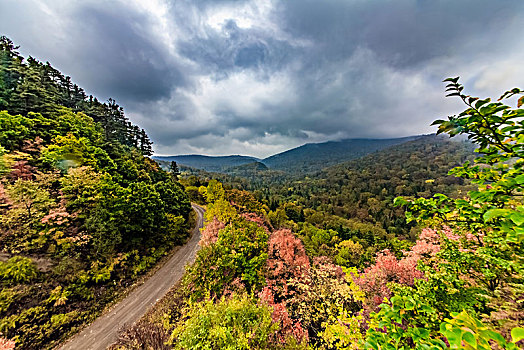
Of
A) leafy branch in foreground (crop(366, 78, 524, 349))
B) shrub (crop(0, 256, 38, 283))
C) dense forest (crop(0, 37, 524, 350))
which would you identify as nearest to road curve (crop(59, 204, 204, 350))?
dense forest (crop(0, 37, 524, 350))

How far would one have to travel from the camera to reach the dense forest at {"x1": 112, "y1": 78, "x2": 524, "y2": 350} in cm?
181

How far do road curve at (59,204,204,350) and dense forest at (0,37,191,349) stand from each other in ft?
3.02

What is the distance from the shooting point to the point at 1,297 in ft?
36.7

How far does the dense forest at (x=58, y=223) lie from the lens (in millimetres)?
12180

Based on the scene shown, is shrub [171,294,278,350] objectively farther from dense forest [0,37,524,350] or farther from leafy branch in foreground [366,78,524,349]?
leafy branch in foreground [366,78,524,349]

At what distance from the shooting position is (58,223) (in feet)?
45.6

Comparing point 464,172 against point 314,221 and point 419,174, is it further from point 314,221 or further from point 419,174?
point 419,174

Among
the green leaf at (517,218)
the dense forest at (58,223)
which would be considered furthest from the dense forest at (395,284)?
the dense forest at (58,223)

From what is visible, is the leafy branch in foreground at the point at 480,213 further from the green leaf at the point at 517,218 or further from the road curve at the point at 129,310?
the road curve at the point at 129,310

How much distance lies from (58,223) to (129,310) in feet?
28.0

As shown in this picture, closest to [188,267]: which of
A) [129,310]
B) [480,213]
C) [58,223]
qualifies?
[129,310]

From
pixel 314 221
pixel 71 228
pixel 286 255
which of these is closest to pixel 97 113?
pixel 71 228

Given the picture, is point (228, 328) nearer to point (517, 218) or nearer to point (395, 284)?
point (395, 284)

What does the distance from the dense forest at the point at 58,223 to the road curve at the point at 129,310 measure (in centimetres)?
92
